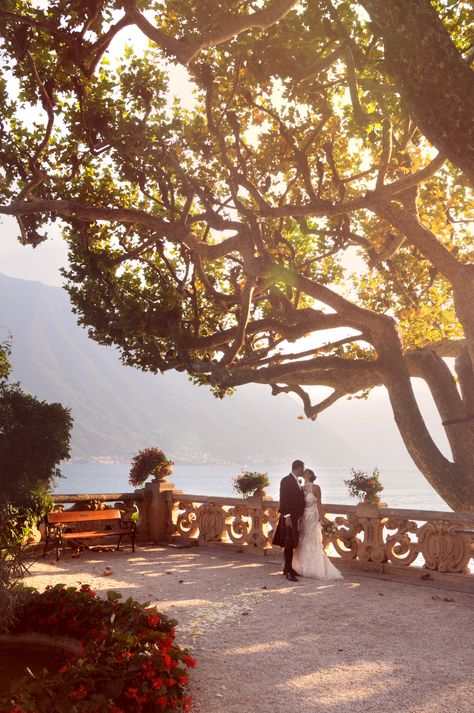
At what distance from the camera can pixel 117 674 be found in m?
5.21

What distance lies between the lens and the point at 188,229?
45.0ft

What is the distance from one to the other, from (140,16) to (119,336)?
313 inches

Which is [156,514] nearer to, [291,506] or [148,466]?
[148,466]

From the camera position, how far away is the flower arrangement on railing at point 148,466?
62.3 ft

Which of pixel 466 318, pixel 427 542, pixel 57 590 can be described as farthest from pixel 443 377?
pixel 57 590

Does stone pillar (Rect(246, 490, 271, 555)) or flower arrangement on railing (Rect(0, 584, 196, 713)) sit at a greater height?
stone pillar (Rect(246, 490, 271, 555))

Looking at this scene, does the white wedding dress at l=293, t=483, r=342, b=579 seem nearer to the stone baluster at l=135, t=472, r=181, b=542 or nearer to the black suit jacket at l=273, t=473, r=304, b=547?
the black suit jacket at l=273, t=473, r=304, b=547

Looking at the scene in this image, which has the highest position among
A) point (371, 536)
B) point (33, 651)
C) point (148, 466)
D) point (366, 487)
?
point (148, 466)

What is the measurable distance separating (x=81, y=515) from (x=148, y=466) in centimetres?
334

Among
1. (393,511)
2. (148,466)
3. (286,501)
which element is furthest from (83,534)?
(393,511)

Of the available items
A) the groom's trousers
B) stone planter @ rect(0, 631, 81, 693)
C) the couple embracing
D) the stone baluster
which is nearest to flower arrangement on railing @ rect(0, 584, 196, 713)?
stone planter @ rect(0, 631, 81, 693)

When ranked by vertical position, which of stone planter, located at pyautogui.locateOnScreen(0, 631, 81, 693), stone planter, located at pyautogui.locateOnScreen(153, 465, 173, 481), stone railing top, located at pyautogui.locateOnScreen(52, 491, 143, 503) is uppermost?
stone planter, located at pyautogui.locateOnScreen(153, 465, 173, 481)

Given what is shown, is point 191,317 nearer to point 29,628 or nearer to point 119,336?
point 119,336

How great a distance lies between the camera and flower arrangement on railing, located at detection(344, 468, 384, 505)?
46.8 ft
